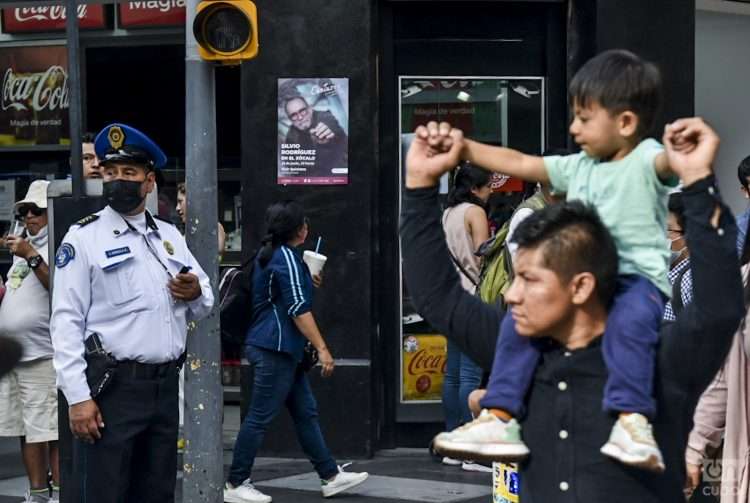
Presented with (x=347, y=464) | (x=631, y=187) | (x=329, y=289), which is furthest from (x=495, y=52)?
(x=631, y=187)

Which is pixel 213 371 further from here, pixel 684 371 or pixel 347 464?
pixel 684 371

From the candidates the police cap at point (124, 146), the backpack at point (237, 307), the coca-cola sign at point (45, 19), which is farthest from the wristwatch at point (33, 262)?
the coca-cola sign at point (45, 19)

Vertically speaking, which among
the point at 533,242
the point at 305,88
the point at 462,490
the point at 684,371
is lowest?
the point at 462,490

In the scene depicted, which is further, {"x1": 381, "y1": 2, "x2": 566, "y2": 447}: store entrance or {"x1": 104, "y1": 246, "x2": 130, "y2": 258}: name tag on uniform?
{"x1": 381, "y1": 2, "x2": 566, "y2": 447}: store entrance

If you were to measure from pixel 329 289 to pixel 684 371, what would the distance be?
24.4 ft

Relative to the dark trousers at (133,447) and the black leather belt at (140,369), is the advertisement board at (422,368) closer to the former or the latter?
the dark trousers at (133,447)

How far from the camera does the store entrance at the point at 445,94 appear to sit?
35.4ft

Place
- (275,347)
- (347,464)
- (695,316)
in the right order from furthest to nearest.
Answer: (347,464)
(275,347)
(695,316)

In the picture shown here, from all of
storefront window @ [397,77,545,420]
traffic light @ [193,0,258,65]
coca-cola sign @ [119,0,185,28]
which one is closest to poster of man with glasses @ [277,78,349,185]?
storefront window @ [397,77,545,420]

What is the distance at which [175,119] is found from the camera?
12102 millimetres

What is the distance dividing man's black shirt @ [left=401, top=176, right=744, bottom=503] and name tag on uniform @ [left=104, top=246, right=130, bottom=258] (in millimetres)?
2974

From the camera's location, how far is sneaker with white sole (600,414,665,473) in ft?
10.0

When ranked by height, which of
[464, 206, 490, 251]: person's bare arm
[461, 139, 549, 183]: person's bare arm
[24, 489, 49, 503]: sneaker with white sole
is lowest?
[24, 489, 49, 503]: sneaker with white sole

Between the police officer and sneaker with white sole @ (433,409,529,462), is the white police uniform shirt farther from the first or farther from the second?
sneaker with white sole @ (433,409,529,462)
